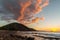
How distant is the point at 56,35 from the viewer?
511 cm

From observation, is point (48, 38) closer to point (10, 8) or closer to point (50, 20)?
point (50, 20)

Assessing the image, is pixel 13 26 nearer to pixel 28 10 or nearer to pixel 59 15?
pixel 28 10

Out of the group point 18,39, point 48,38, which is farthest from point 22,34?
point 48,38

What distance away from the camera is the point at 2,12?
515 cm

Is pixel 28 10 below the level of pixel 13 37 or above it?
above

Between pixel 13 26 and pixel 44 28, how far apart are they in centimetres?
50

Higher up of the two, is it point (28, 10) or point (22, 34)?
point (28, 10)

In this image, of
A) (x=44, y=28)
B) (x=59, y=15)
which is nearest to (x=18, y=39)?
(x=44, y=28)

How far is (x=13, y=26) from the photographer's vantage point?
203 inches

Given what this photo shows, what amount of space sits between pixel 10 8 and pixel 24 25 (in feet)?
1.17

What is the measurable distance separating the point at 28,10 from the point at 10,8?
11.5 inches

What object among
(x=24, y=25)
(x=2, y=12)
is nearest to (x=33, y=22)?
(x=24, y=25)

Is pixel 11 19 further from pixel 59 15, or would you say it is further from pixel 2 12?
pixel 59 15

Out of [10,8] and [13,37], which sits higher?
[10,8]
